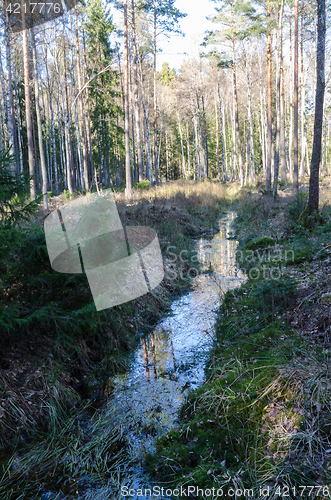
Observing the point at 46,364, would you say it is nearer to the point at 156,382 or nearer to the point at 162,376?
the point at 156,382

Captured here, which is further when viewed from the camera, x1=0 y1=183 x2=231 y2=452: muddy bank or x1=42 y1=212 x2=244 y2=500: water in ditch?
x1=0 y1=183 x2=231 y2=452: muddy bank

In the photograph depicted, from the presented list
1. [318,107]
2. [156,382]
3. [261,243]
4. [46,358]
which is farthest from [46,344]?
[318,107]

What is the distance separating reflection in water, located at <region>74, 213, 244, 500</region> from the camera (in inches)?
124

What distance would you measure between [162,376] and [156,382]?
172mm

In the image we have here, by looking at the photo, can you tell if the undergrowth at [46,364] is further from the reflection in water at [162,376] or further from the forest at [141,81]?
the forest at [141,81]

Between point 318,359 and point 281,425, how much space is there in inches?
30.0

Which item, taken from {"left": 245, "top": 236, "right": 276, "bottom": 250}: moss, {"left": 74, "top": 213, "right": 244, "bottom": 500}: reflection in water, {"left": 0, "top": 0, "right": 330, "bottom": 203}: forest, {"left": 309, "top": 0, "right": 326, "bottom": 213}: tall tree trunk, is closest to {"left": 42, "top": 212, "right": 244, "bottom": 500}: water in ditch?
{"left": 74, "top": 213, "right": 244, "bottom": 500}: reflection in water

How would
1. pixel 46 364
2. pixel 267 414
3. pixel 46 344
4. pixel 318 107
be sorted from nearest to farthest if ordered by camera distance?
pixel 267 414 < pixel 46 364 < pixel 46 344 < pixel 318 107

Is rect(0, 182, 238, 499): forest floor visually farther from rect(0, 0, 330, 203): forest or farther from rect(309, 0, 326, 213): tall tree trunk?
rect(0, 0, 330, 203): forest

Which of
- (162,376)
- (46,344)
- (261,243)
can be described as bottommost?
(162,376)

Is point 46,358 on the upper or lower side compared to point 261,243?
lower

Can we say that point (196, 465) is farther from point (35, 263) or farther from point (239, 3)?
point (239, 3)

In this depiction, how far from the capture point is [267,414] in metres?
2.78

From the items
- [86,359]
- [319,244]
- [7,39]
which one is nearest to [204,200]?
[319,244]
